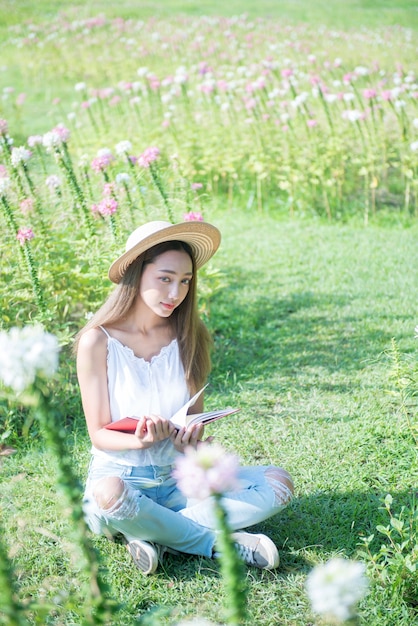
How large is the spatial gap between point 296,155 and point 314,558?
402 centimetres

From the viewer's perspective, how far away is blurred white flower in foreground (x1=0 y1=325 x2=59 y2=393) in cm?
104

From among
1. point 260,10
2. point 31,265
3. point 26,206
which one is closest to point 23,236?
point 31,265

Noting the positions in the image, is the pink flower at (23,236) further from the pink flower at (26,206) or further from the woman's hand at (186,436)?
the woman's hand at (186,436)

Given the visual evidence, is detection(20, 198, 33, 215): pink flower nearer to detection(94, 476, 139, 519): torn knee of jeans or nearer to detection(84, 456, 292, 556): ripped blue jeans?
detection(84, 456, 292, 556): ripped blue jeans

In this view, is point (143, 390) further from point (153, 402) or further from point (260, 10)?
point (260, 10)

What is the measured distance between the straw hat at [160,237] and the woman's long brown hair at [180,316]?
3 centimetres

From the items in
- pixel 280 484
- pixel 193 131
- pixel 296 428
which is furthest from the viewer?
pixel 193 131

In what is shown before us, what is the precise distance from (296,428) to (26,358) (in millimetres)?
1922

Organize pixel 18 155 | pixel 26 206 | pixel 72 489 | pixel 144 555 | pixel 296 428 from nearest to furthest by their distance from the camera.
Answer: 1. pixel 72 489
2. pixel 144 555
3. pixel 296 428
4. pixel 18 155
5. pixel 26 206

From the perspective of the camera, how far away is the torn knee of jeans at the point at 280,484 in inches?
83.7

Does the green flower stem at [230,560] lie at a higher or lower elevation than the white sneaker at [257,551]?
higher

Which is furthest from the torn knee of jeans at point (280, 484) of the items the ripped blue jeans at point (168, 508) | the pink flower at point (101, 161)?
the pink flower at point (101, 161)

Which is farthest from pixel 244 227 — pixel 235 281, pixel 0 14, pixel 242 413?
pixel 0 14

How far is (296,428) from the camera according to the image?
281 centimetres
